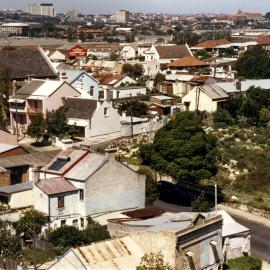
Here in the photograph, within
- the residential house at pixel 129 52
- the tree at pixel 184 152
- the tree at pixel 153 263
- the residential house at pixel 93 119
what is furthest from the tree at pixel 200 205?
the residential house at pixel 129 52

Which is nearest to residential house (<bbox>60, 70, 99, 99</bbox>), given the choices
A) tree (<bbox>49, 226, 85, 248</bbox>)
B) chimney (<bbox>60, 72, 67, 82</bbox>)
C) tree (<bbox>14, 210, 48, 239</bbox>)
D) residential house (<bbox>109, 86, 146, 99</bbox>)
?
chimney (<bbox>60, 72, 67, 82</bbox>)

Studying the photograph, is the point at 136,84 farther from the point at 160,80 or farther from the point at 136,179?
the point at 136,179

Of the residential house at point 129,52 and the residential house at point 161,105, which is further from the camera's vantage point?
the residential house at point 129,52

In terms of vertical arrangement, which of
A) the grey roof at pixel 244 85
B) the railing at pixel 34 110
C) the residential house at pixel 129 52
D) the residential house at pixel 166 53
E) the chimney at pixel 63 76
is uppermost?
the chimney at pixel 63 76

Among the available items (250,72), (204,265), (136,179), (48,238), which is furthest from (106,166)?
(250,72)

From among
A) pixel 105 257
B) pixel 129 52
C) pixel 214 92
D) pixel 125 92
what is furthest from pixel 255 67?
pixel 105 257

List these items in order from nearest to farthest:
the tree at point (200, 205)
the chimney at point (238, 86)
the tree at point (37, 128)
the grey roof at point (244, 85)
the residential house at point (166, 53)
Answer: the tree at point (200, 205), the tree at point (37, 128), the grey roof at point (244, 85), the chimney at point (238, 86), the residential house at point (166, 53)

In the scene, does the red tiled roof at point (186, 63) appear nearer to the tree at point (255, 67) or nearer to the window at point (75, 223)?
the tree at point (255, 67)

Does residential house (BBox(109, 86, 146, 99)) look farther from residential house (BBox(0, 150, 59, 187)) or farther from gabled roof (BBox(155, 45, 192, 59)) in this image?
gabled roof (BBox(155, 45, 192, 59))

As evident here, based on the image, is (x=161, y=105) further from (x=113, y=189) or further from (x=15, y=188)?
(x=15, y=188)
